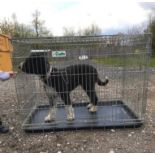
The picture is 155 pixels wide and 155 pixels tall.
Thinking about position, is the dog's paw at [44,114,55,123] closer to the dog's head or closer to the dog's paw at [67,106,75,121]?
the dog's paw at [67,106,75,121]

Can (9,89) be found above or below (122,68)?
below

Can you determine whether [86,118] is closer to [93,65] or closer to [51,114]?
[51,114]

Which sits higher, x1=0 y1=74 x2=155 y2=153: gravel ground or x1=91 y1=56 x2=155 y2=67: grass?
x1=91 y1=56 x2=155 y2=67: grass

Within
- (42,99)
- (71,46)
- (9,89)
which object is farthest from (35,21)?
(71,46)

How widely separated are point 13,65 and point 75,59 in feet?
3.36

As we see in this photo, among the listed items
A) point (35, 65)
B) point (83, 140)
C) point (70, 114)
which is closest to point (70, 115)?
point (70, 114)

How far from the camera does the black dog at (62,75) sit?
3.96 meters

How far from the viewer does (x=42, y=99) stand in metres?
5.54

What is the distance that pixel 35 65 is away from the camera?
13.0ft

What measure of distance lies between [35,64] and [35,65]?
2cm

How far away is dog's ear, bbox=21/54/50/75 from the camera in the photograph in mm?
3924

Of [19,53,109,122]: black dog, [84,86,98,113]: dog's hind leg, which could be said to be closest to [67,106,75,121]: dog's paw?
[19,53,109,122]: black dog

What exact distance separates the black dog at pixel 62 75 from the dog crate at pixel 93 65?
0.28 feet

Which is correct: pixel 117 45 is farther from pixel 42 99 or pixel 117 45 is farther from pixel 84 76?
pixel 42 99
